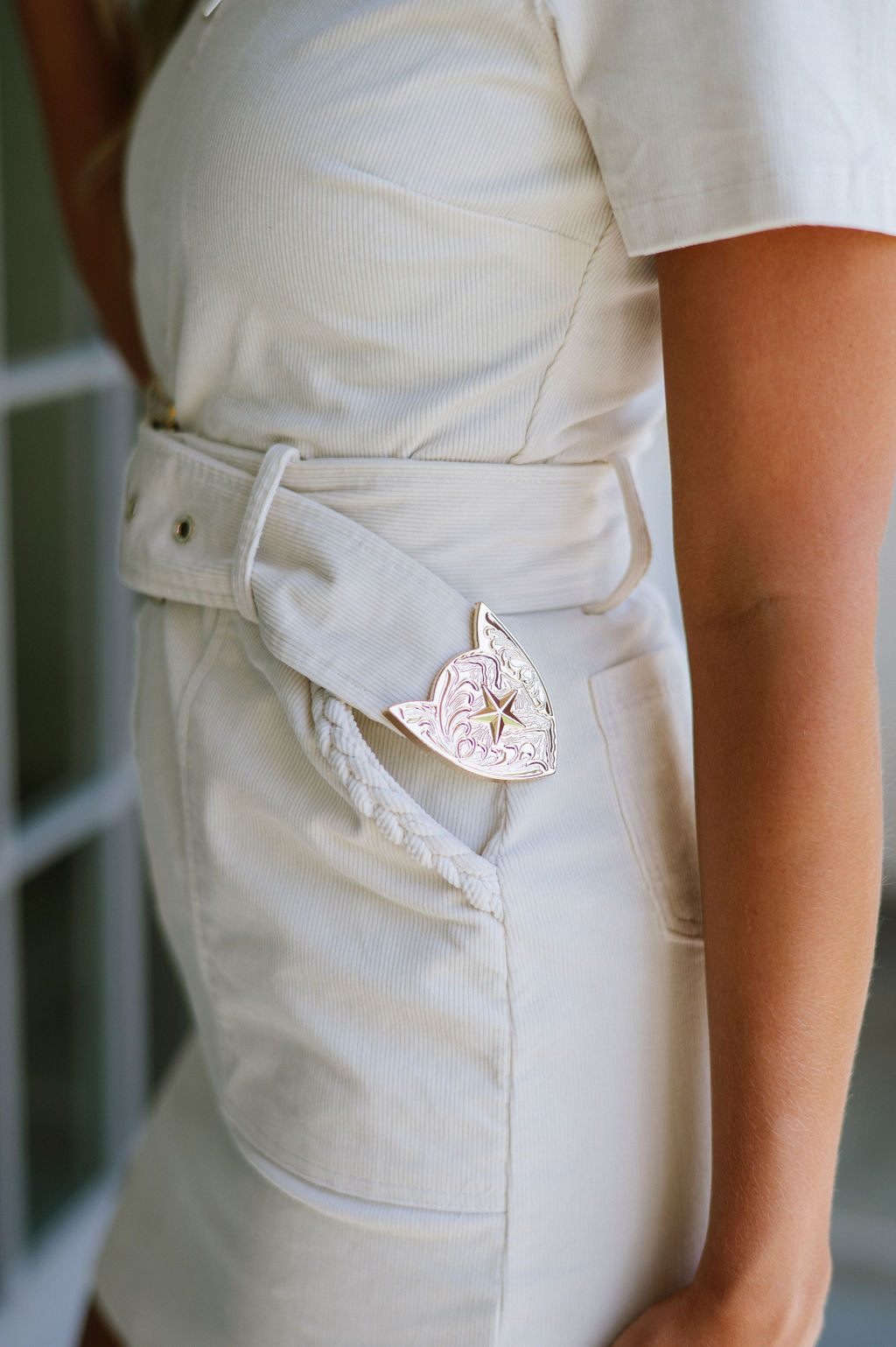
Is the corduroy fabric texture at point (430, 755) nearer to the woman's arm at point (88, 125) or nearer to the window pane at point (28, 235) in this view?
the woman's arm at point (88, 125)

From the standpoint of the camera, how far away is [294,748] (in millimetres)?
659

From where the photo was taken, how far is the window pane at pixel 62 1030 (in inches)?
70.2

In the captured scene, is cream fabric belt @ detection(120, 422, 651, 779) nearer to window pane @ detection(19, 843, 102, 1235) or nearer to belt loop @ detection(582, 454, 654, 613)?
belt loop @ detection(582, 454, 654, 613)

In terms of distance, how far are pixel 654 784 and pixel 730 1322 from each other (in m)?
0.27

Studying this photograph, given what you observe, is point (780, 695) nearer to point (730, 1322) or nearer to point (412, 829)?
point (412, 829)

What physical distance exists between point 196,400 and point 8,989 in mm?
1136

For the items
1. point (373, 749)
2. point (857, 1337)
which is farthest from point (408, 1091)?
point (857, 1337)

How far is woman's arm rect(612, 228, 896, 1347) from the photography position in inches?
21.7

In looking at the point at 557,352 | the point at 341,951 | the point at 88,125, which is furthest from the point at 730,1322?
the point at 88,125

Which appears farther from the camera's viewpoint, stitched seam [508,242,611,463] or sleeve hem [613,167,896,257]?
stitched seam [508,242,611,463]

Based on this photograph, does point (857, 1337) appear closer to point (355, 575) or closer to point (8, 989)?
point (355, 575)

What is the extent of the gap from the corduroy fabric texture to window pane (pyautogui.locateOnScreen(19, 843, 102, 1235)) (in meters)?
1.17

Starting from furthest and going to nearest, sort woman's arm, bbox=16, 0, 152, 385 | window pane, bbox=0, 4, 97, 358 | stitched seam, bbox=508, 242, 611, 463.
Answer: window pane, bbox=0, 4, 97, 358 < woman's arm, bbox=16, 0, 152, 385 < stitched seam, bbox=508, 242, 611, 463

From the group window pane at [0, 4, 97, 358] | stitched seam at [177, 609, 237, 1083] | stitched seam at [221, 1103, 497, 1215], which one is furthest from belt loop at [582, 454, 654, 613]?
window pane at [0, 4, 97, 358]
